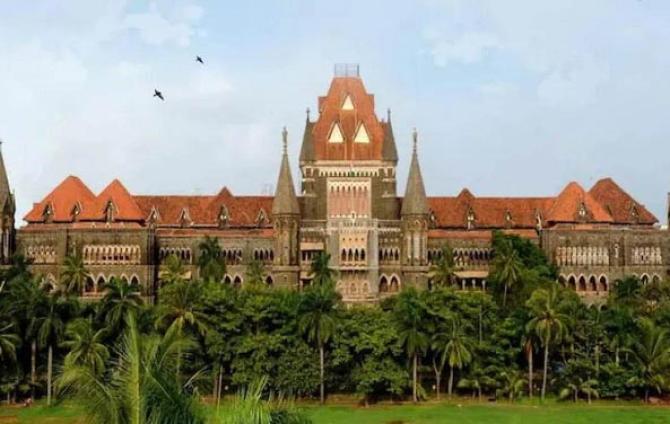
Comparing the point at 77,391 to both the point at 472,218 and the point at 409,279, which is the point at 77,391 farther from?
the point at 472,218

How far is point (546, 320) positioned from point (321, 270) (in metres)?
22.1

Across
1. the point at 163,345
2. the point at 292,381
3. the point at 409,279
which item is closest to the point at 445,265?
the point at 409,279

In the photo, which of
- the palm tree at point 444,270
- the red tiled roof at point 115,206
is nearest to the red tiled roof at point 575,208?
the palm tree at point 444,270

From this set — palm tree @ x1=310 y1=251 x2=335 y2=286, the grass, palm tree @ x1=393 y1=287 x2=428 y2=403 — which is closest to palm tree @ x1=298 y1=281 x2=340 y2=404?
the grass

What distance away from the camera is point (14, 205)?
8688cm

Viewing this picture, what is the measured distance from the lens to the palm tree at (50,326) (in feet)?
191

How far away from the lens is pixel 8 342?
5653 centimetres

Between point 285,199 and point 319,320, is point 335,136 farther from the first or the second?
point 319,320

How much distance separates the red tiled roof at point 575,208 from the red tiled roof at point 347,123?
697 inches

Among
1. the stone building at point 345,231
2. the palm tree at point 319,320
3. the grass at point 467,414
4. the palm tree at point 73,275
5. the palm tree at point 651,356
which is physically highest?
the stone building at point 345,231

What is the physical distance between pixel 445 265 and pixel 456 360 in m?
23.9

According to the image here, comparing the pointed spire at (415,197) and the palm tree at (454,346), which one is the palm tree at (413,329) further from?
the pointed spire at (415,197)

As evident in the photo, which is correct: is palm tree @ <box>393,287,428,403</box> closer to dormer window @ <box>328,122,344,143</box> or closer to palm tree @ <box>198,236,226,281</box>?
palm tree @ <box>198,236,226,281</box>

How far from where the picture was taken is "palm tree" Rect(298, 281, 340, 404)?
60094mm
